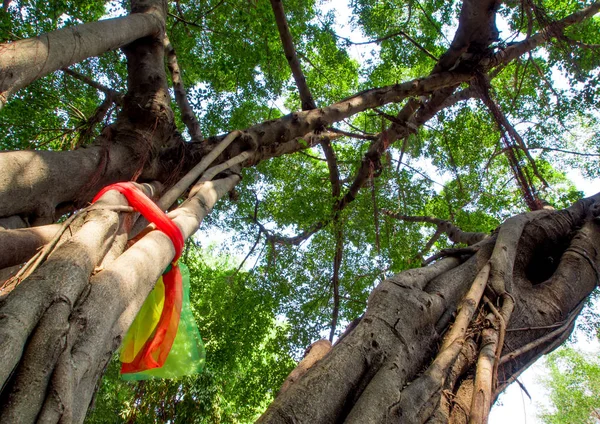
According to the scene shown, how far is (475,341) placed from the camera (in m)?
2.46

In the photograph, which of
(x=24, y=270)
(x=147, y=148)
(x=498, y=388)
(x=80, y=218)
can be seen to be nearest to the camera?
(x=24, y=270)

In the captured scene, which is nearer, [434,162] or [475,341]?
[475,341]

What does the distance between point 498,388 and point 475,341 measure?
27 cm

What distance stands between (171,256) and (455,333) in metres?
1.58

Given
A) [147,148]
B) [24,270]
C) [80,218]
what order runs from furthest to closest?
[147,148] < [80,218] < [24,270]

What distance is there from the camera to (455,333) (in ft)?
7.91

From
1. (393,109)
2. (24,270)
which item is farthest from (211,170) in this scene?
→ (393,109)

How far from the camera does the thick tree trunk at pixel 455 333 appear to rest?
1932 mm

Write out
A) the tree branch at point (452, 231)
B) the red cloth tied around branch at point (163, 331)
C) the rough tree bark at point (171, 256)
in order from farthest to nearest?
1. the tree branch at point (452, 231)
2. the red cloth tied around branch at point (163, 331)
3. the rough tree bark at point (171, 256)

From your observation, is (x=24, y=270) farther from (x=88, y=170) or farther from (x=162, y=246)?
(x=88, y=170)

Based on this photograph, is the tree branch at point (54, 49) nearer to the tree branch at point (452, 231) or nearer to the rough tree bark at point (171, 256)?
the rough tree bark at point (171, 256)

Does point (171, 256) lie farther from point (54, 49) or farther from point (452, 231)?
point (452, 231)

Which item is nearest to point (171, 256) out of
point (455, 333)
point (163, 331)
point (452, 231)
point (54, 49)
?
point (163, 331)

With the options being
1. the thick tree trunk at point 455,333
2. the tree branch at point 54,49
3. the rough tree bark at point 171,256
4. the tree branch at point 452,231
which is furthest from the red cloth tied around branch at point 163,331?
the tree branch at point 452,231
